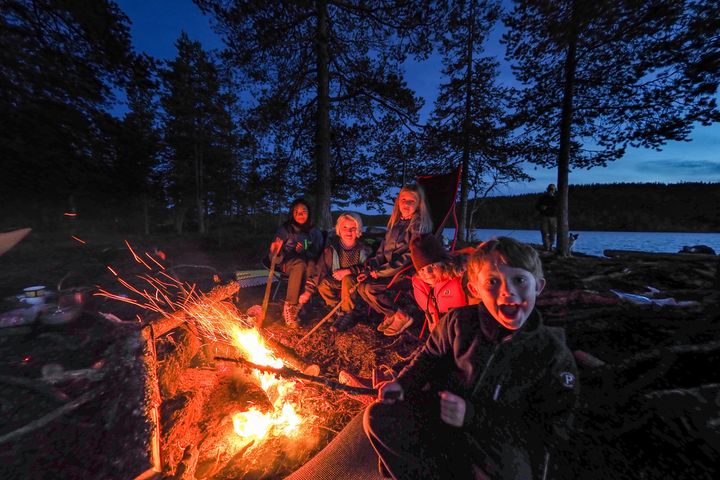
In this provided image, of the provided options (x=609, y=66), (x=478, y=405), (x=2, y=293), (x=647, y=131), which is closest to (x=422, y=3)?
(x=609, y=66)

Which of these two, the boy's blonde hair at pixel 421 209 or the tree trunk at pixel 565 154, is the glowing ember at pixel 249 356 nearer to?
the boy's blonde hair at pixel 421 209

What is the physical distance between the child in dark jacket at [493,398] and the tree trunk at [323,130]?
231 inches

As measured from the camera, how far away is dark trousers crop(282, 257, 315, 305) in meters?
4.29

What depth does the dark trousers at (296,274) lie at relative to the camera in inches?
169

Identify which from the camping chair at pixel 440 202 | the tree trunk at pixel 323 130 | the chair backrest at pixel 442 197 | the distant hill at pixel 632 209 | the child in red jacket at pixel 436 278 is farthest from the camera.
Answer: the distant hill at pixel 632 209

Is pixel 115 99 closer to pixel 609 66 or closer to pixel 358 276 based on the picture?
pixel 358 276

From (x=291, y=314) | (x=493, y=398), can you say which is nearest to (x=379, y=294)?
(x=291, y=314)

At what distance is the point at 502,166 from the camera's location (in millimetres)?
10180

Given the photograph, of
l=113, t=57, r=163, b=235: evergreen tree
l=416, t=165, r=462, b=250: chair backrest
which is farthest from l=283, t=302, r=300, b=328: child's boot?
l=113, t=57, r=163, b=235: evergreen tree

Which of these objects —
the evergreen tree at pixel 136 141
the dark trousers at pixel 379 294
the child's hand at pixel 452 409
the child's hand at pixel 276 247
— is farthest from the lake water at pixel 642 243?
the evergreen tree at pixel 136 141

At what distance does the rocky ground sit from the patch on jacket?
47 cm

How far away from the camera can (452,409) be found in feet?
4.44

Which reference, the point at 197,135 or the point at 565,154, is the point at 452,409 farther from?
the point at 197,135

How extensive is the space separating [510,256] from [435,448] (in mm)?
1134
